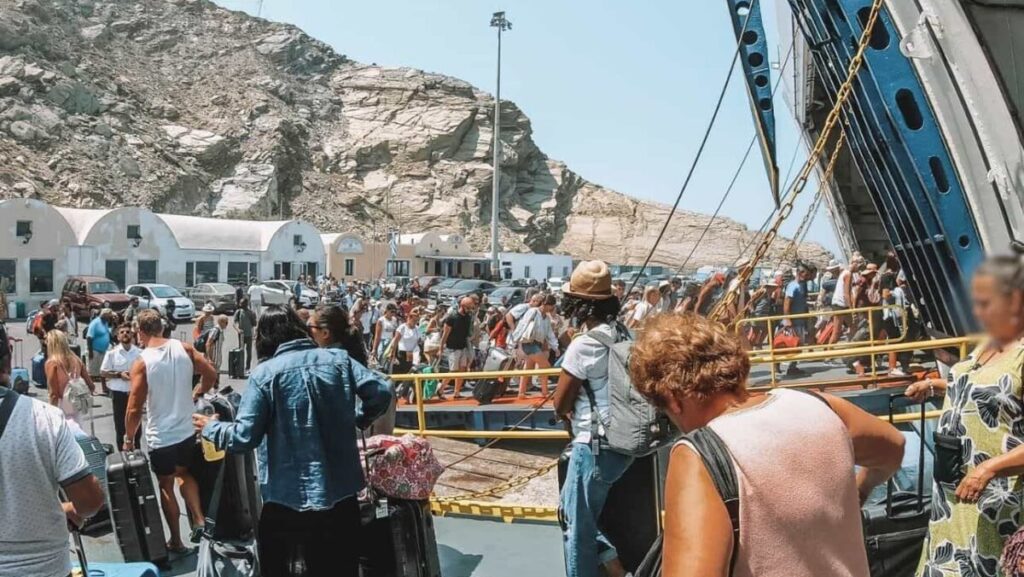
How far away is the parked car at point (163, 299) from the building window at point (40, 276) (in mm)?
5324

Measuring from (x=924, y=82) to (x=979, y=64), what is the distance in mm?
404

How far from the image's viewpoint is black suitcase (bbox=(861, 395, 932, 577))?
11.7ft

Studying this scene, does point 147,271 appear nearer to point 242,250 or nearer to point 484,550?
point 242,250

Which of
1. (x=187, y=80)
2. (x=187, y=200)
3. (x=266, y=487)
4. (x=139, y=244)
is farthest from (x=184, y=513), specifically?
(x=187, y=80)

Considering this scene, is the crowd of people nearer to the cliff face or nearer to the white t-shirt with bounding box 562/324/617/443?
the white t-shirt with bounding box 562/324/617/443

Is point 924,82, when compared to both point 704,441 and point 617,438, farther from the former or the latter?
point 704,441

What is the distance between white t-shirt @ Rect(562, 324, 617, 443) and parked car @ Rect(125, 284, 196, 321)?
2719 cm

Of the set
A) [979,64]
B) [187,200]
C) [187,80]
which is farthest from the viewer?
[187,80]

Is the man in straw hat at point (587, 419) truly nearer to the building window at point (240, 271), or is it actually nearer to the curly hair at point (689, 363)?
the curly hair at point (689, 363)

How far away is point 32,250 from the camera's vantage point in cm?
3158

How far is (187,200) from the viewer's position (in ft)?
216

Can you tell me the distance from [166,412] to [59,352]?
239 centimetres

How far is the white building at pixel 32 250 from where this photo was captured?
3066 cm

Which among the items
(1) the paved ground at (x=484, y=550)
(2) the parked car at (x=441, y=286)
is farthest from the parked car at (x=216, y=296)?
(1) the paved ground at (x=484, y=550)
